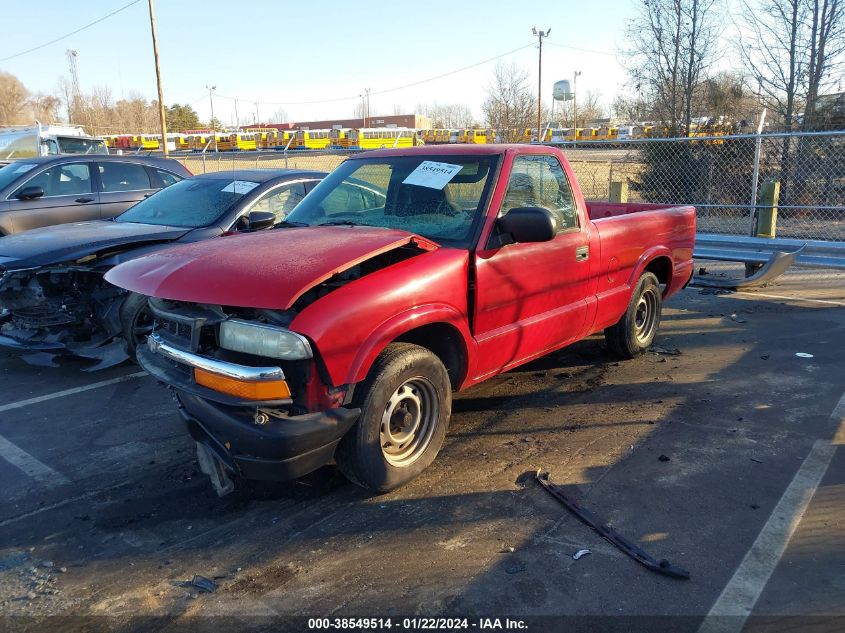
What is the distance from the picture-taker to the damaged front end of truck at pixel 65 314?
217 inches

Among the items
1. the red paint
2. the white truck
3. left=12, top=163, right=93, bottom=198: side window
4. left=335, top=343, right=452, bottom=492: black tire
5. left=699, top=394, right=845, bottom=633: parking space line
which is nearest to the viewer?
left=699, top=394, right=845, bottom=633: parking space line

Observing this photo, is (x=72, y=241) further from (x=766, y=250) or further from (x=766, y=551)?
(x=766, y=250)

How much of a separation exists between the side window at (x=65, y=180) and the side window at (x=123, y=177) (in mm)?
223

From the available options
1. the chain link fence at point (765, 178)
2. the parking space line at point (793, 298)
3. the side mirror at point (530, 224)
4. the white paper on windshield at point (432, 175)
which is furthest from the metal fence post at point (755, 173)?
the side mirror at point (530, 224)

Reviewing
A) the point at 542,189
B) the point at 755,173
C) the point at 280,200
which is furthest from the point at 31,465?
the point at 755,173

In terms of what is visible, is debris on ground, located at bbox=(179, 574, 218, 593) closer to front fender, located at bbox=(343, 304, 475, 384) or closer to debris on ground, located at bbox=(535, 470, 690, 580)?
front fender, located at bbox=(343, 304, 475, 384)

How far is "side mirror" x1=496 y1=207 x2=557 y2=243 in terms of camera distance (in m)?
3.86

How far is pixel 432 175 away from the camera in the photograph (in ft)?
14.4

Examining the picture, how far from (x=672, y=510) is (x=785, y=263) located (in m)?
6.65

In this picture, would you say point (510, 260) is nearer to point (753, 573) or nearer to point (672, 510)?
point (672, 510)

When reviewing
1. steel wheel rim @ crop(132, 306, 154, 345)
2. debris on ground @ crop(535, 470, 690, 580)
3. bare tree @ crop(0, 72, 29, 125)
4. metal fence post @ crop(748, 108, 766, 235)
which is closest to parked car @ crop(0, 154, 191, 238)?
steel wheel rim @ crop(132, 306, 154, 345)

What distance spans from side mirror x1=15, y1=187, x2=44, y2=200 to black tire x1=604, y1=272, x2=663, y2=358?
7.83 m

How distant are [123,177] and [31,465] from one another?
21.1 ft

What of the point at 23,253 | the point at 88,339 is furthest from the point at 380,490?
the point at 23,253
